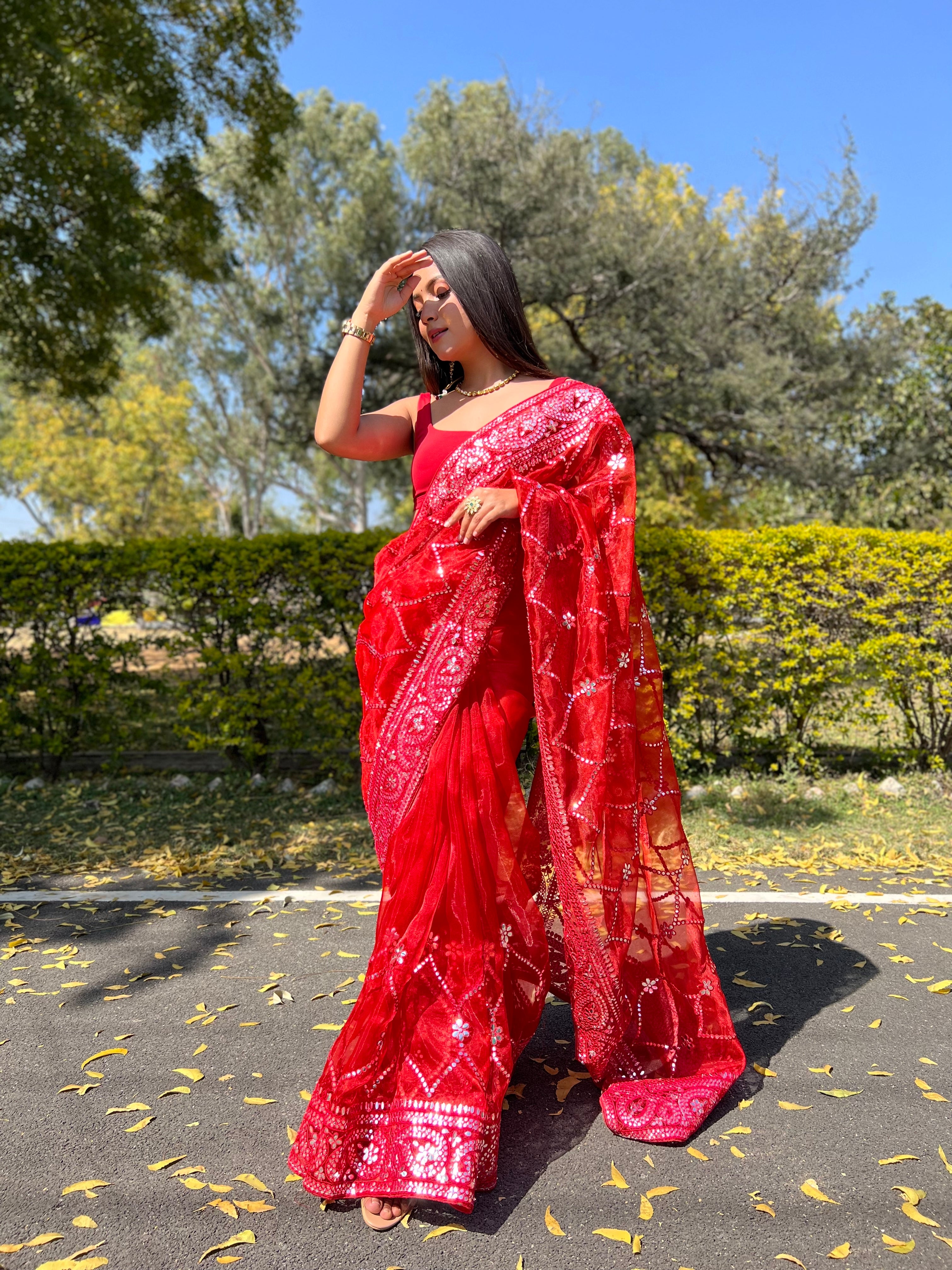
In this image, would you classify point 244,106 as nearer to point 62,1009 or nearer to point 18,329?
point 18,329

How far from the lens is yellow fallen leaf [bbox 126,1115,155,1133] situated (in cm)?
250

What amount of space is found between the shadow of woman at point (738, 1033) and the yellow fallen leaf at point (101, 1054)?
1.22 meters

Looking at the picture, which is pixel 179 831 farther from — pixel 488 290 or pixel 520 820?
pixel 488 290

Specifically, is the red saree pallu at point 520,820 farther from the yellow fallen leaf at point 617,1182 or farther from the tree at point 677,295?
the tree at point 677,295

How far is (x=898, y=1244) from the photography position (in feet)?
6.62

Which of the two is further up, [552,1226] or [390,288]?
[390,288]

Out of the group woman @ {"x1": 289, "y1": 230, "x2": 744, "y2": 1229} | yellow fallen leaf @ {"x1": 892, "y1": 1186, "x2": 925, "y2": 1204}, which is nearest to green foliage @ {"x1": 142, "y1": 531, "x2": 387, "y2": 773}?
A: woman @ {"x1": 289, "y1": 230, "x2": 744, "y2": 1229}

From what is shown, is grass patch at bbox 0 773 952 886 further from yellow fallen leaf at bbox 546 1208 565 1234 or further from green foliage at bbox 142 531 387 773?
yellow fallen leaf at bbox 546 1208 565 1234

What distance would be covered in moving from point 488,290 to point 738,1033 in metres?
2.41

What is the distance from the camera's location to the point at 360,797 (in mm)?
6145

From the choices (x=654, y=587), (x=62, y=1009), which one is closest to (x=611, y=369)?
(x=654, y=587)

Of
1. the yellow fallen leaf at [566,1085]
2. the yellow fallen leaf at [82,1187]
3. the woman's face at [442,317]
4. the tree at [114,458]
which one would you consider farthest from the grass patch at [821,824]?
the tree at [114,458]

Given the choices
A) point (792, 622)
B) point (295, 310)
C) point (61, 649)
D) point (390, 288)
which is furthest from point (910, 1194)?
point (295, 310)

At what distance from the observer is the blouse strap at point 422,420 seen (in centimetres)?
284
